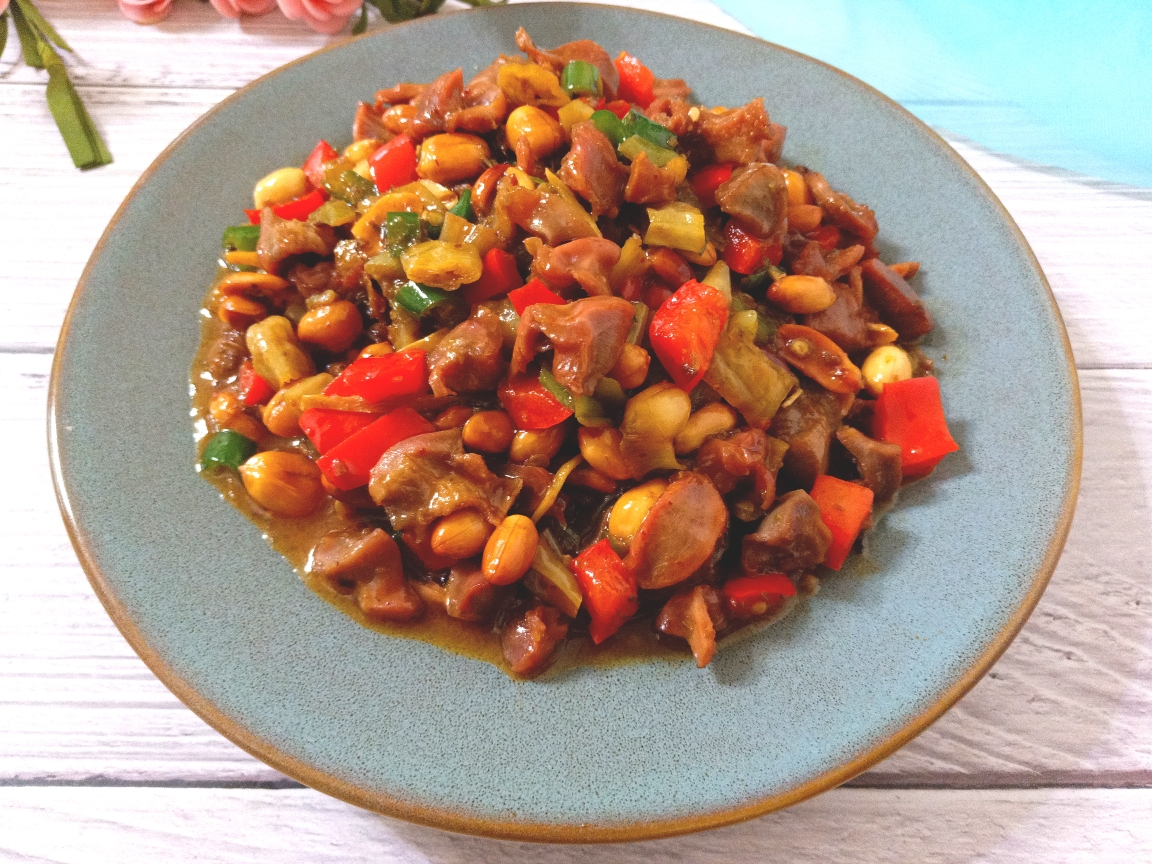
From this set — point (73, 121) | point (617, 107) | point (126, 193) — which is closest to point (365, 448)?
point (617, 107)

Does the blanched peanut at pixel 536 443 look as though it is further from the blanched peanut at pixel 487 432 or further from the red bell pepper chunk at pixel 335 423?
the red bell pepper chunk at pixel 335 423

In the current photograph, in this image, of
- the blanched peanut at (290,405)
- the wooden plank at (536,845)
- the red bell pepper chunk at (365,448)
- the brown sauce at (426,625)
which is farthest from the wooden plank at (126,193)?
the wooden plank at (536,845)

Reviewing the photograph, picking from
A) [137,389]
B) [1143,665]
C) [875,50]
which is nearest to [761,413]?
[1143,665]

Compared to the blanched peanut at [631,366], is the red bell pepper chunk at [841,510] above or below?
below

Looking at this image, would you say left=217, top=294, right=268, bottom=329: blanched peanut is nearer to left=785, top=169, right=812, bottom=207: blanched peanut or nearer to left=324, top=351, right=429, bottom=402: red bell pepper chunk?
left=324, top=351, right=429, bottom=402: red bell pepper chunk

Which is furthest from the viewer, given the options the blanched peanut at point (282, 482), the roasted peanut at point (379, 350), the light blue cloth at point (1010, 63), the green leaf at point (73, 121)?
the light blue cloth at point (1010, 63)

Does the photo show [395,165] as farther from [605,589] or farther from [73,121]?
[73,121]

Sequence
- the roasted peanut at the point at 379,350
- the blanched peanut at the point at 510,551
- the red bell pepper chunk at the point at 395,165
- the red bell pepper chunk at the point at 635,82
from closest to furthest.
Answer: the blanched peanut at the point at 510,551 → the roasted peanut at the point at 379,350 → the red bell pepper chunk at the point at 395,165 → the red bell pepper chunk at the point at 635,82

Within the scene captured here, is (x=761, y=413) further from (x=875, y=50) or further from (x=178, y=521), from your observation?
(x=875, y=50)
